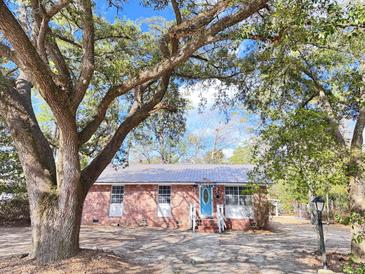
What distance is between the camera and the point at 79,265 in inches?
226

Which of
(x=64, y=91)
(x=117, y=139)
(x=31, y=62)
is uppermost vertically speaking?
(x=31, y=62)

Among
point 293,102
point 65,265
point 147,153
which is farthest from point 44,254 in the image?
point 147,153

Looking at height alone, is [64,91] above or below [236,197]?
above

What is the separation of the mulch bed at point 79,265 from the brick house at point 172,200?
339 inches

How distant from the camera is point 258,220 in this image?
14.9 m

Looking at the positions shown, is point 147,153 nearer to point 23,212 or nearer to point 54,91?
point 23,212

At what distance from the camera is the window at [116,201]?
1642cm

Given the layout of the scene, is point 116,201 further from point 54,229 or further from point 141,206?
point 54,229

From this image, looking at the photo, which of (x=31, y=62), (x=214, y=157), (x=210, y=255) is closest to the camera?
(x=31, y=62)

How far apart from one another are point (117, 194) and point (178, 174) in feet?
12.7

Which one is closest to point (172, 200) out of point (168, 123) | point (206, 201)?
point (206, 201)

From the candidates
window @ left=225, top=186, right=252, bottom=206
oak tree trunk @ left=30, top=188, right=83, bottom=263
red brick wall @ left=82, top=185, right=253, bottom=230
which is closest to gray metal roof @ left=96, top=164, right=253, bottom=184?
red brick wall @ left=82, top=185, right=253, bottom=230

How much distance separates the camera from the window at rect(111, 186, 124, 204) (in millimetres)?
16609

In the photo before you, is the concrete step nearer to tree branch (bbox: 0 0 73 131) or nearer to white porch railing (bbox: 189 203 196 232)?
white porch railing (bbox: 189 203 196 232)
